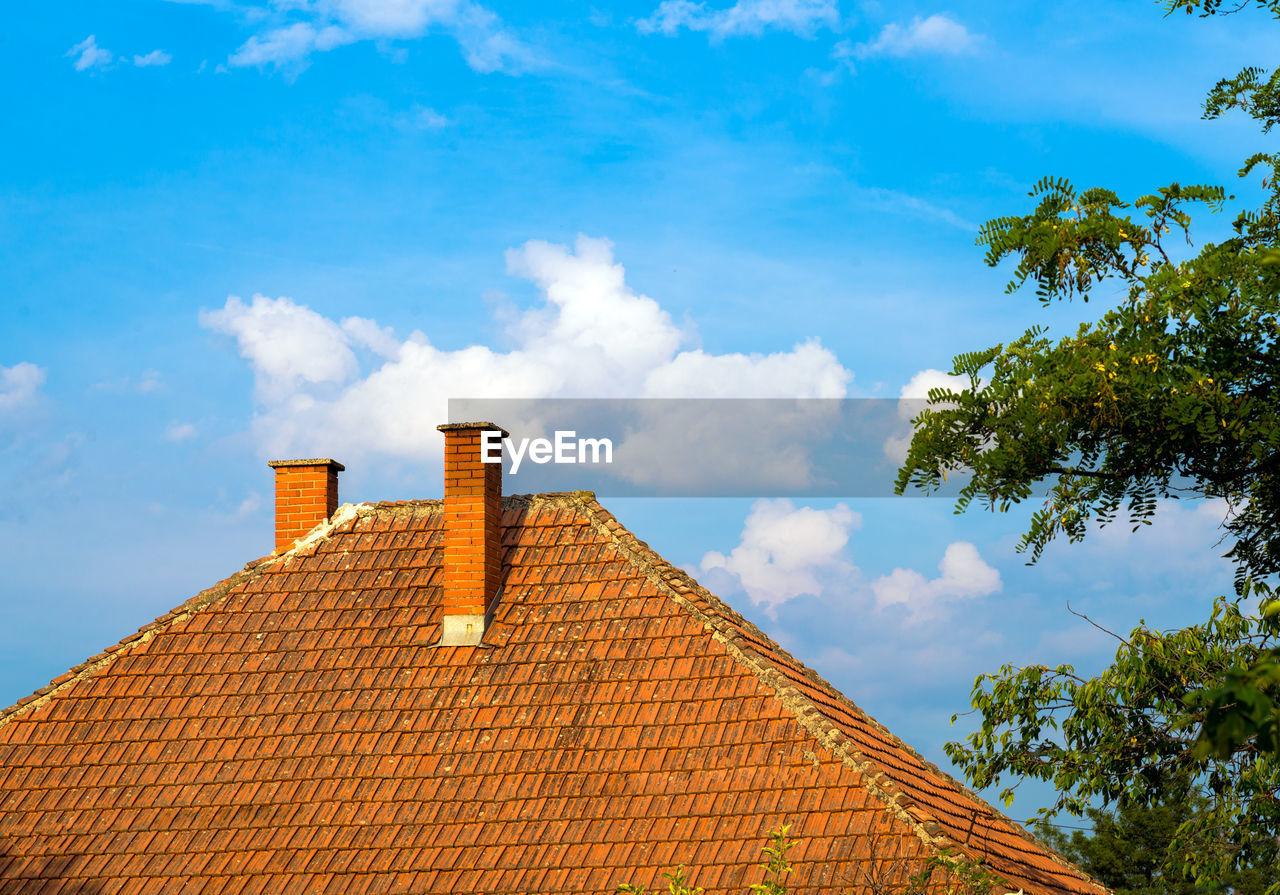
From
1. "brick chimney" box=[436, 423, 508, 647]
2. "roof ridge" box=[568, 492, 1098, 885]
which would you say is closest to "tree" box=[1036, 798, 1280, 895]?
"roof ridge" box=[568, 492, 1098, 885]

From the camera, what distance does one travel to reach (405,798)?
35.7 ft

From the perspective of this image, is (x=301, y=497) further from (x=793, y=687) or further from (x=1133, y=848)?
(x=1133, y=848)

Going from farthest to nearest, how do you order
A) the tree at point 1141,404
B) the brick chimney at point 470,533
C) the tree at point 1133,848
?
the tree at point 1133,848
the brick chimney at point 470,533
the tree at point 1141,404

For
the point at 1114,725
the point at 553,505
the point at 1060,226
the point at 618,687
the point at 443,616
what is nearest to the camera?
the point at 1060,226

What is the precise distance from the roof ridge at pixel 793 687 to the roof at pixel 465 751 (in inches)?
1.4

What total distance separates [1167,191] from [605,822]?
6874 mm

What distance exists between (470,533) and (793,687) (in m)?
4.02

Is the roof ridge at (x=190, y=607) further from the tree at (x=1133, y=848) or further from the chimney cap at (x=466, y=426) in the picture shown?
the tree at (x=1133, y=848)

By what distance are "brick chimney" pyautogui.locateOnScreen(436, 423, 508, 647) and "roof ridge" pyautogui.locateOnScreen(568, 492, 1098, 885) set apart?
129 centimetres

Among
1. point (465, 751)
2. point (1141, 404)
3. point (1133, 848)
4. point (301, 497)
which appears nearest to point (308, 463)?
point (301, 497)

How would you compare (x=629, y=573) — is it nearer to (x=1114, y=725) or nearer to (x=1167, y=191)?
(x=1114, y=725)

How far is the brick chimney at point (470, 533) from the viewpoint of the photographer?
1260cm

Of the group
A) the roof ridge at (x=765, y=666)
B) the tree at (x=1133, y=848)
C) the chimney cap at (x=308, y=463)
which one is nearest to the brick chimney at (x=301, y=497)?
the chimney cap at (x=308, y=463)

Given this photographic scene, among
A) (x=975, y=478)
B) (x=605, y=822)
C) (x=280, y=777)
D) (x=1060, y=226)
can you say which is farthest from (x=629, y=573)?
(x=1060, y=226)
